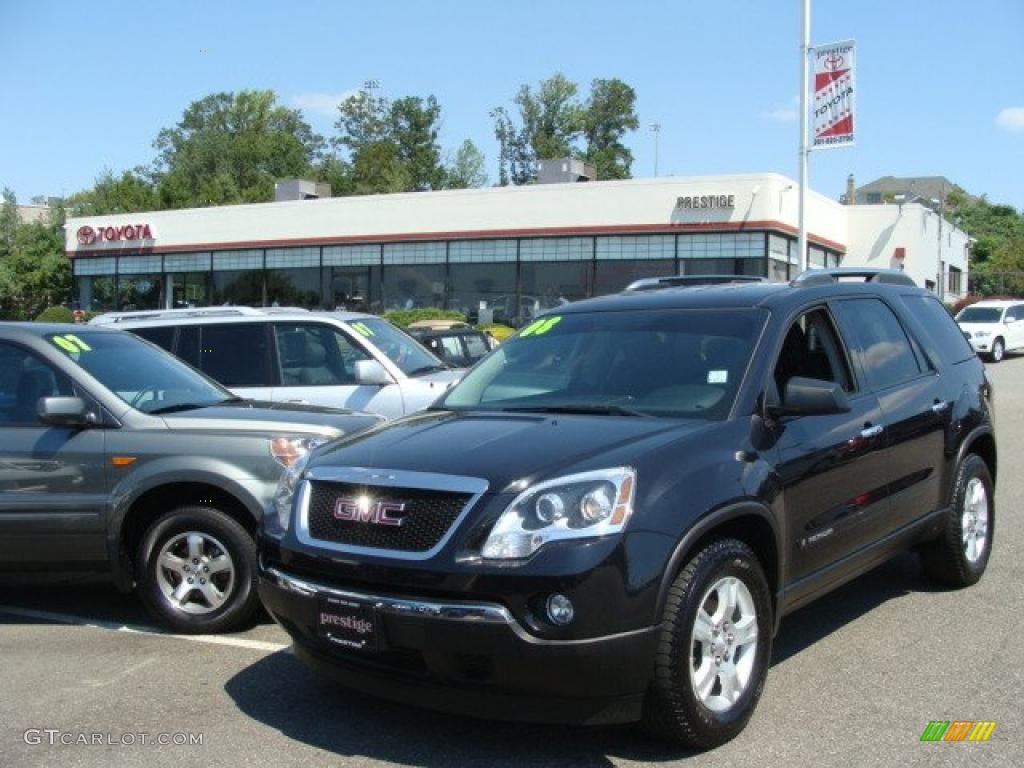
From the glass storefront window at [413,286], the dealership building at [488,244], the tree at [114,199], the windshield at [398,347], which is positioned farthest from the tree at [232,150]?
the windshield at [398,347]

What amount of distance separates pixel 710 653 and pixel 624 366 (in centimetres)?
148

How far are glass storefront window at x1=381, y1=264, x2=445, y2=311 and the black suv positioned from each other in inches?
1196

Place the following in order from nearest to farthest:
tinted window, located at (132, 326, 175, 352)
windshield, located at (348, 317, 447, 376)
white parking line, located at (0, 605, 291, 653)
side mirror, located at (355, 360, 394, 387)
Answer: white parking line, located at (0, 605, 291, 653) < side mirror, located at (355, 360, 394, 387) < tinted window, located at (132, 326, 175, 352) < windshield, located at (348, 317, 447, 376)

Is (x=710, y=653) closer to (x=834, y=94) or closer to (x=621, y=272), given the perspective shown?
(x=834, y=94)

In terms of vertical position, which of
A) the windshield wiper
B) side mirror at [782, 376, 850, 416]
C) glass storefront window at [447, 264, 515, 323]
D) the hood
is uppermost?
glass storefront window at [447, 264, 515, 323]

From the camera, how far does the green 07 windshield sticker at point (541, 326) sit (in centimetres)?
561

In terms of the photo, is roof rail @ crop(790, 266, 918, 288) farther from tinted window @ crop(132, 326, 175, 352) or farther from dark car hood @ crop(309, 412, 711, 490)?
tinted window @ crop(132, 326, 175, 352)

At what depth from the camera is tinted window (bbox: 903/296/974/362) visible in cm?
640

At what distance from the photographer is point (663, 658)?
12.4 feet

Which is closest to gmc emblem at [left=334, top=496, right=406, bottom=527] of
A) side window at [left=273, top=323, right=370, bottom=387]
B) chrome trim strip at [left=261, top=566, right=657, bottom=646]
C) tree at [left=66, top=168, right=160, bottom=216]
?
chrome trim strip at [left=261, top=566, right=657, bottom=646]

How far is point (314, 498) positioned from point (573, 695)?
135cm

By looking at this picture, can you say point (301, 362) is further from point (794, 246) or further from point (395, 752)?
point (794, 246)

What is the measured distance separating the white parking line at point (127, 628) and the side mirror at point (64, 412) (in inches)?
46.1

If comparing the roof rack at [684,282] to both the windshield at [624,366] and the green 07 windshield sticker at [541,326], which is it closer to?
the green 07 windshield sticker at [541,326]
